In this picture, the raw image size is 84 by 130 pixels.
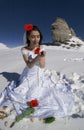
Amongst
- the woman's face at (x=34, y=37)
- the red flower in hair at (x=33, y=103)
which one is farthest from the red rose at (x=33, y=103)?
the woman's face at (x=34, y=37)

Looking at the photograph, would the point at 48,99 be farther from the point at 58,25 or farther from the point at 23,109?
the point at 58,25

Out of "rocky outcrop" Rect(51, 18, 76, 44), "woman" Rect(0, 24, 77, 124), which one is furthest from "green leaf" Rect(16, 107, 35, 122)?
"rocky outcrop" Rect(51, 18, 76, 44)

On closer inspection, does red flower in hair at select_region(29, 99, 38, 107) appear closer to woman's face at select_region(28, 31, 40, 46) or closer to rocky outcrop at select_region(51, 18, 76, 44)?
woman's face at select_region(28, 31, 40, 46)

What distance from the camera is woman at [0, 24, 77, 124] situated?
431 centimetres

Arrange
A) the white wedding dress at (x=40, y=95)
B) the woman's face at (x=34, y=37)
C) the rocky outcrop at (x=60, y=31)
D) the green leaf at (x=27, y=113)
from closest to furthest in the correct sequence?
the green leaf at (x=27, y=113) < the white wedding dress at (x=40, y=95) < the woman's face at (x=34, y=37) < the rocky outcrop at (x=60, y=31)

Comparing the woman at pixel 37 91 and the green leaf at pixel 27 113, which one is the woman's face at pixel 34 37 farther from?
the green leaf at pixel 27 113

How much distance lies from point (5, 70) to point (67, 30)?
1617 cm

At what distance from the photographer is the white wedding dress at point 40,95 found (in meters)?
4.28

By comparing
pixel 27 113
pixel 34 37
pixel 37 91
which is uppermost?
pixel 34 37

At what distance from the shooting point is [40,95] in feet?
15.2

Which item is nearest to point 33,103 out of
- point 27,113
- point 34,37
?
point 27,113

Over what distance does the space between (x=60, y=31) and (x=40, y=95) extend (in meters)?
18.5

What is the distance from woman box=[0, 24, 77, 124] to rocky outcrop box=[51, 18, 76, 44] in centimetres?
1690

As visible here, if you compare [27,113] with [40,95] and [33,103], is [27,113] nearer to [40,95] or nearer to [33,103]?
[33,103]
